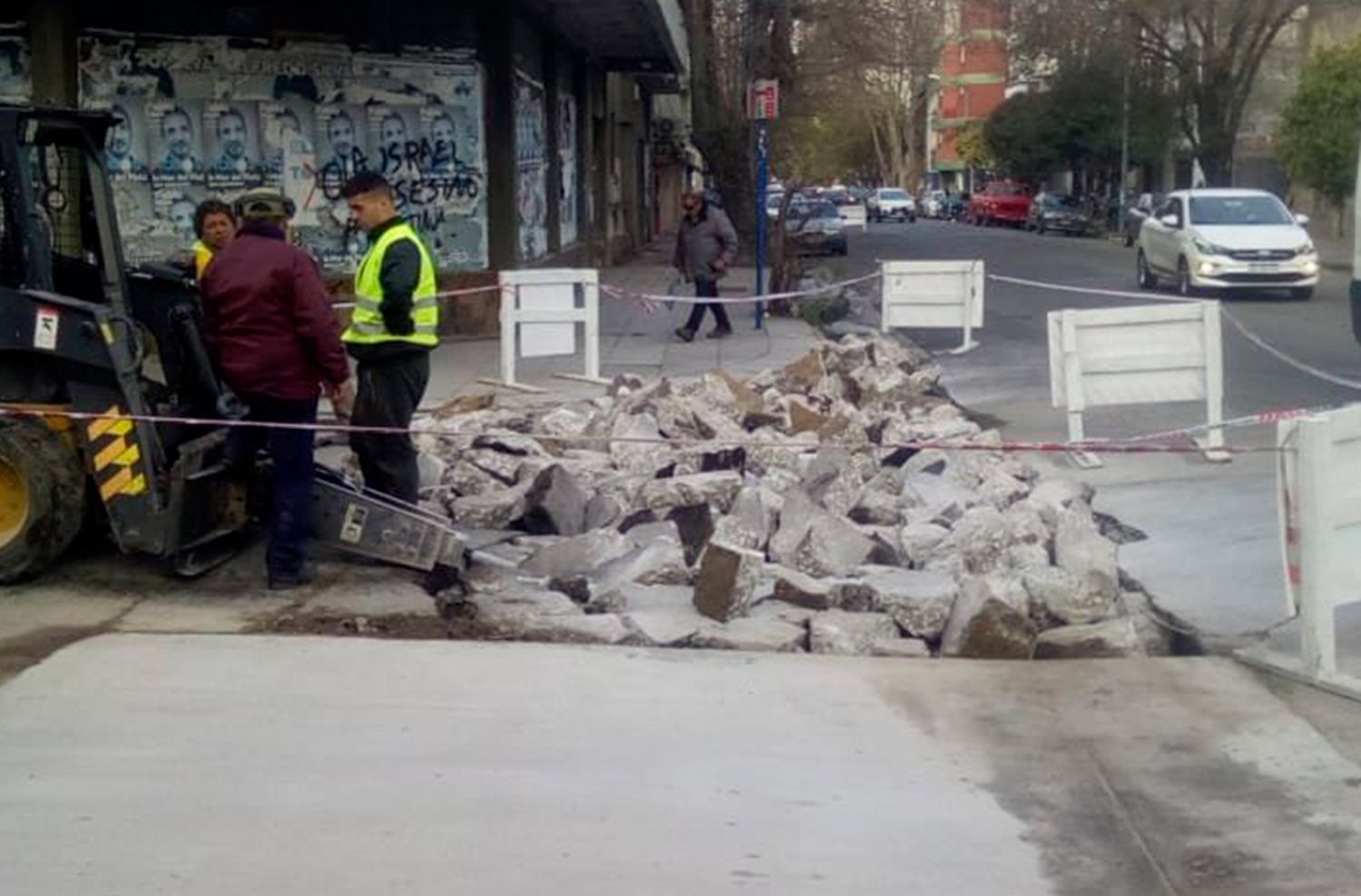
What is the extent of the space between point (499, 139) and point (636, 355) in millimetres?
3335

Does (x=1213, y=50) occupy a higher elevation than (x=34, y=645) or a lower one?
higher

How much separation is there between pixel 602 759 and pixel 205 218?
15.7 ft

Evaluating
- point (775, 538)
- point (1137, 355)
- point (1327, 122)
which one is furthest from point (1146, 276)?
point (775, 538)

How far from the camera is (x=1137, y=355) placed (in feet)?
42.6

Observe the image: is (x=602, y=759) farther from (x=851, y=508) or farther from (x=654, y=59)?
(x=654, y=59)

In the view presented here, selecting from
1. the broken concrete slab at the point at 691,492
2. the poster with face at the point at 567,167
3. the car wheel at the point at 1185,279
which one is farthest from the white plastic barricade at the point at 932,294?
the broken concrete slab at the point at 691,492

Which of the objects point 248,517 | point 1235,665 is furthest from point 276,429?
point 1235,665

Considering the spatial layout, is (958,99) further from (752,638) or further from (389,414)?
(752,638)

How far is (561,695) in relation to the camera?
7348 mm

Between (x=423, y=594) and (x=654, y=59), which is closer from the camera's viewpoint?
(x=423, y=594)

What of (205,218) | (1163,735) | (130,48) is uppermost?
(130,48)

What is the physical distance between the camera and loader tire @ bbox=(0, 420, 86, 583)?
8.66m

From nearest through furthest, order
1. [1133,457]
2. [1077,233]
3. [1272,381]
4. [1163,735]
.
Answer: [1163,735] → [1133,457] → [1272,381] → [1077,233]

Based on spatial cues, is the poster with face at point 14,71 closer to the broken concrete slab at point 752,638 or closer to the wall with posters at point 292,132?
the wall with posters at point 292,132
